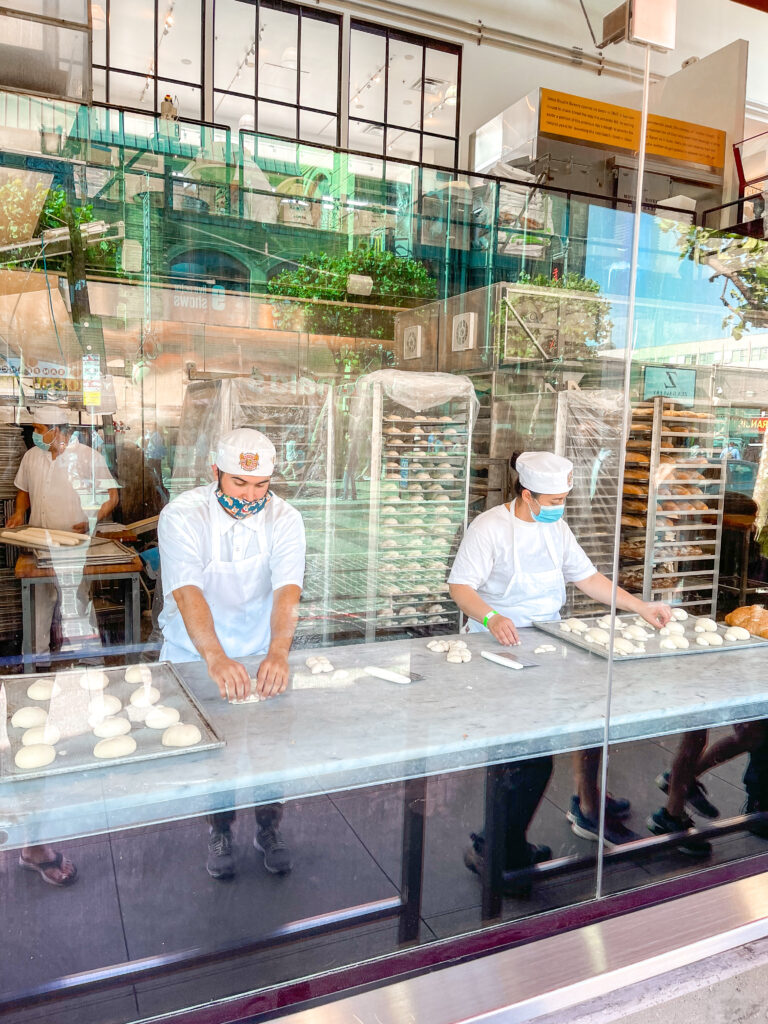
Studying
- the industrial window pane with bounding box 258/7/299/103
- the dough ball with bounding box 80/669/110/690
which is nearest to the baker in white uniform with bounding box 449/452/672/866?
the dough ball with bounding box 80/669/110/690

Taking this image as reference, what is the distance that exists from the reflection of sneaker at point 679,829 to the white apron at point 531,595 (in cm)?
58

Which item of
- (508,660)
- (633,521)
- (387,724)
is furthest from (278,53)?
(508,660)

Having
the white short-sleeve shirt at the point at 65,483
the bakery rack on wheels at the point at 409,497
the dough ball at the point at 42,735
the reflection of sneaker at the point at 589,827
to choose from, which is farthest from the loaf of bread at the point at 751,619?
the white short-sleeve shirt at the point at 65,483

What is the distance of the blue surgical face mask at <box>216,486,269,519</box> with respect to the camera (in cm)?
192

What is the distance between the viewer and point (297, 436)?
410 centimetres

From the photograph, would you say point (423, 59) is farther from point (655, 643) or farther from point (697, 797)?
point (697, 797)

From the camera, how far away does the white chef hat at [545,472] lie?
1668 mm

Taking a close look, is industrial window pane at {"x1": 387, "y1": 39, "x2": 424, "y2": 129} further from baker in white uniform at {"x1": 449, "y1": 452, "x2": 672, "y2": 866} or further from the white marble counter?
the white marble counter

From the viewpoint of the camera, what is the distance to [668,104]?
1.19m

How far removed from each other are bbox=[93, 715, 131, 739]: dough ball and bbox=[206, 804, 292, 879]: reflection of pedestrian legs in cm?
21

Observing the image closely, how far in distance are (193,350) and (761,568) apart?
3.04m

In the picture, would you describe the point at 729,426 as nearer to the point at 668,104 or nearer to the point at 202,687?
the point at 668,104

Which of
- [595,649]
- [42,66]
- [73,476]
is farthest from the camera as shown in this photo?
[73,476]

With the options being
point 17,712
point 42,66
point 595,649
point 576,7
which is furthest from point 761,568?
point 42,66
